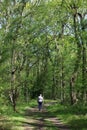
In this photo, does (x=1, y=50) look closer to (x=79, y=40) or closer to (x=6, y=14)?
(x=6, y=14)

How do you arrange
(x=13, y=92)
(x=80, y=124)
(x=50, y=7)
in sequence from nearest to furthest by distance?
(x=80, y=124) → (x=13, y=92) → (x=50, y=7)

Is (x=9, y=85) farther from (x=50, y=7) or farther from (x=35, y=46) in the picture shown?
(x=35, y=46)

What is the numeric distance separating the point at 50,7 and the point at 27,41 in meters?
6.68

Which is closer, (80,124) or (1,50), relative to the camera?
(80,124)

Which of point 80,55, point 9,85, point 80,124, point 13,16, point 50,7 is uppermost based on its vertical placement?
point 50,7

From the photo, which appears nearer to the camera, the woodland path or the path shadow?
the woodland path

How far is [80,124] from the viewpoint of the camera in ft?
69.8

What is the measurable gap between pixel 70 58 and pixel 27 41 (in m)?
15.5

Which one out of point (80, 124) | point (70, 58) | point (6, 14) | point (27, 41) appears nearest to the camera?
point (80, 124)

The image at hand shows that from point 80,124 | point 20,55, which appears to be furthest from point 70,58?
point 80,124

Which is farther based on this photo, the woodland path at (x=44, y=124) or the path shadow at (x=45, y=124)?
the path shadow at (x=45, y=124)

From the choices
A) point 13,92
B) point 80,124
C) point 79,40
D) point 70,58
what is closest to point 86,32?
point 79,40

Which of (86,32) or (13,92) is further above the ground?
(86,32)

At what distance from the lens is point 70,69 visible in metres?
51.7
